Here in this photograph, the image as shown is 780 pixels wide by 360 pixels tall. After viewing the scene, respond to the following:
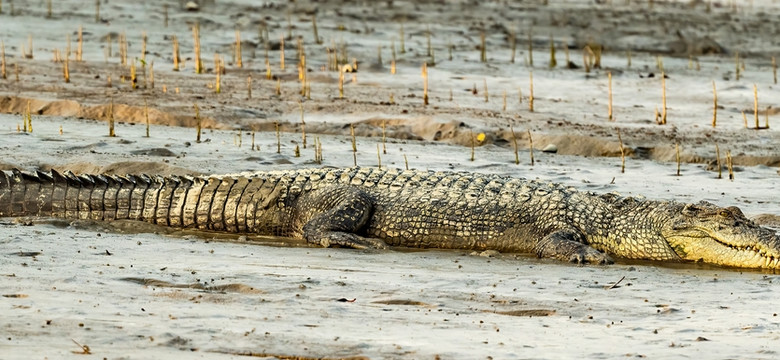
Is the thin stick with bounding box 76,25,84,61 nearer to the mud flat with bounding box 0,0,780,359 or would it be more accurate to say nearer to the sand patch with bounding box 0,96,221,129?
the mud flat with bounding box 0,0,780,359

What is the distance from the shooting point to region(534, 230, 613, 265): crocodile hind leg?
759cm

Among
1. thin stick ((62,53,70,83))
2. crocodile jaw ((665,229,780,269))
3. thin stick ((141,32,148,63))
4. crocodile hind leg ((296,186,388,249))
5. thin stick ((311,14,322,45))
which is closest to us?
crocodile jaw ((665,229,780,269))

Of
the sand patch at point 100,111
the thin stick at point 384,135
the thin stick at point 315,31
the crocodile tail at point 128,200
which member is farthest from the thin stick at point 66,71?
the crocodile tail at point 128,200

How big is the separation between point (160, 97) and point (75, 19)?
19.2 ft

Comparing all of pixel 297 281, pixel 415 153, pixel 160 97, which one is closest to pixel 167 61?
pixel 160 97

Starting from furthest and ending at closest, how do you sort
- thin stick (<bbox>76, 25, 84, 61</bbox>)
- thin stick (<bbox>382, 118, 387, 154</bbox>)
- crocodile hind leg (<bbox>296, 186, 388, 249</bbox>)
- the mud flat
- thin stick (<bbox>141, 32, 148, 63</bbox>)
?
thin stick (<bbox>141, 32, 148, 63</bbox>) < thin stick (<bbox>76, 25, 84, 61</bbox>) < thin stick (<bbox>382, 118, 387, 154</bbox>) < crocodile hind leg (<bbox>296, 186, 388, 249</bbox>) < the mud flat

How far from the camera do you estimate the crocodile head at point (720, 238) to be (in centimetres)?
736

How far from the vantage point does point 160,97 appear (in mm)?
12992

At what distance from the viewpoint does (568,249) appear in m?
7.68

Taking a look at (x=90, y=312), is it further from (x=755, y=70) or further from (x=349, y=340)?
(x=755, y=70)

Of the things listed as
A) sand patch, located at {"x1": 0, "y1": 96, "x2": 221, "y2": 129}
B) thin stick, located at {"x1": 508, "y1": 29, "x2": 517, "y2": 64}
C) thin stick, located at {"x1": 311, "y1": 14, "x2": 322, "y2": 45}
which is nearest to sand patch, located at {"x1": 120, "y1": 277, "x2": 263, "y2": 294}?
sand patch, located at {"x1": 0, "y1": 96, "x2": 221, "y2": 129}

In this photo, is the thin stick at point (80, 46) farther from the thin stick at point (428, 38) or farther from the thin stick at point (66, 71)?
the thin stick at point (428, 38)

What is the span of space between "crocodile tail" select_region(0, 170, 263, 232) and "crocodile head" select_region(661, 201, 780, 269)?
2.66 meters

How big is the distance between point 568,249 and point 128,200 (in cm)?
281
